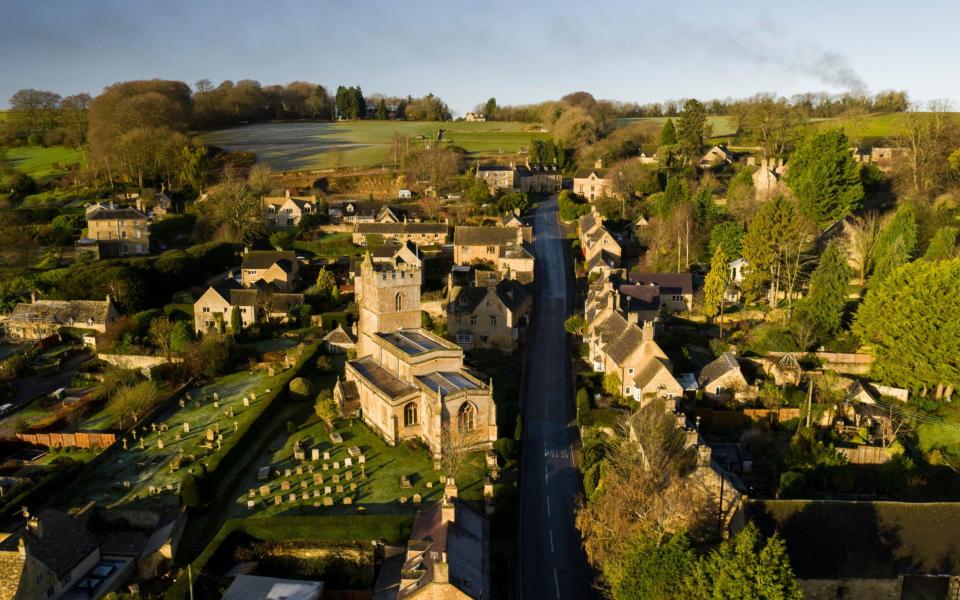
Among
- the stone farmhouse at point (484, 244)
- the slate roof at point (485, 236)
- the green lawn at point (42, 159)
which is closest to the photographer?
the stone farmhouse at point (484, 244)

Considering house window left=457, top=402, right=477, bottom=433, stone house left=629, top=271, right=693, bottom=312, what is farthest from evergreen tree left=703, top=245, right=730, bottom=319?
→ house window left=457, top=402, right=477, bottom=433

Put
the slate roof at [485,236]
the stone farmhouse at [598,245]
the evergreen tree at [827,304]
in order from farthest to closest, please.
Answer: the slate roof at [485,236] → the stone farmhouse at [598,245] → the evergreen tree at [827,304]

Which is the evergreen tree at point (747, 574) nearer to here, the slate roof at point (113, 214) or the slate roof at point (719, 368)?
the slate roof at point (719, 368)

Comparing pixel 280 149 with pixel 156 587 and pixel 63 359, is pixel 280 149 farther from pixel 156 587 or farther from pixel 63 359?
pixel 156 587

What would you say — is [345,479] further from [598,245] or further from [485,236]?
[485,236]

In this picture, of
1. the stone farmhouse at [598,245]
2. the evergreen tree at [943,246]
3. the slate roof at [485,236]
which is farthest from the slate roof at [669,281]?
the slate roof at [485,236]

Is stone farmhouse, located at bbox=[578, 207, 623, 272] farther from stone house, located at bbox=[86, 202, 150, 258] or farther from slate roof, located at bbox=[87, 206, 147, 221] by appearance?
slate roof, located at bbox=[87, 206, 147, 221]

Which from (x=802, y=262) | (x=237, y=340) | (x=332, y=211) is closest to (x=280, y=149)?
(x=332, y=211)
